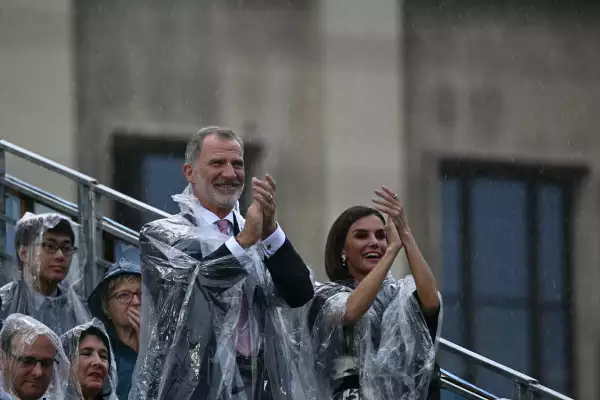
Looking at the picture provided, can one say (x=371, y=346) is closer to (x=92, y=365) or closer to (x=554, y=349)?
(x=92, y=365)

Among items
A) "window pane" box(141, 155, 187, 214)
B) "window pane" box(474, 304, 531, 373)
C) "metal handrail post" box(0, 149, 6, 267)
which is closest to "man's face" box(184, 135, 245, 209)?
"metal handrail post" box(0, 149, 6, 267)

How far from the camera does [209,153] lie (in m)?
6.11

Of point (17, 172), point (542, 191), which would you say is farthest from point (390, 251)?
point (542, 191)

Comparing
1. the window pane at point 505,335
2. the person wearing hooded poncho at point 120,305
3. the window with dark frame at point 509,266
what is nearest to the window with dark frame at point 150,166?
the window with dark frame at point 509,266

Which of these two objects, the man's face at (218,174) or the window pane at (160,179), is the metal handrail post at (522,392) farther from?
the window pane at (160,179)

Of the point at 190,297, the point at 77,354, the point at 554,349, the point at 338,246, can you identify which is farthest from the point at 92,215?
the point at 554,349

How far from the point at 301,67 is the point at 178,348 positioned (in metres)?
7.80

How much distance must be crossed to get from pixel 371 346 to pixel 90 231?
2.29 m

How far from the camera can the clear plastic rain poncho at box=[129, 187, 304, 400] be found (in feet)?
19.2

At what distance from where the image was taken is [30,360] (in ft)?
20.2

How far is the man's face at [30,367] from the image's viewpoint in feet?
A: 20.0

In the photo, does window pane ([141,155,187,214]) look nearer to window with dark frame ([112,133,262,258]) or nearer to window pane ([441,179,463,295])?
window with dark frame ([112,133,262,258])

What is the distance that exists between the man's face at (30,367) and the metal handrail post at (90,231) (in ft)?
5.68

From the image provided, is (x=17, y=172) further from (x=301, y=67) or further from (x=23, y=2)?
(x=301, y=67)
